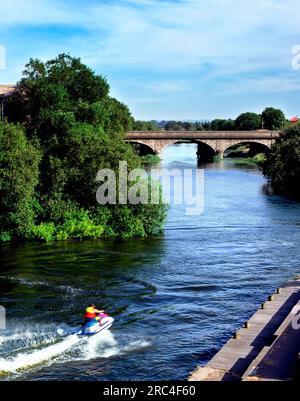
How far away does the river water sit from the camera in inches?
1041

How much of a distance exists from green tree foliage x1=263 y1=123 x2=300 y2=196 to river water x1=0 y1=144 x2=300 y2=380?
91.2 feet

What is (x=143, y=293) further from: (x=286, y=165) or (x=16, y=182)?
(x=286, y=165)

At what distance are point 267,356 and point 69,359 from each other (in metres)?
8.82

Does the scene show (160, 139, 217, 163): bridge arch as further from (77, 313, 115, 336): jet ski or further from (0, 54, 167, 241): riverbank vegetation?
(77, 313, 115, 336): jet ski

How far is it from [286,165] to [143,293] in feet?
188

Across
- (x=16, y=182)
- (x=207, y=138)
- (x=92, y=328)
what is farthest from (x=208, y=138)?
→ (x=92, y=328)

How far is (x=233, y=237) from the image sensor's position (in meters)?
53.4

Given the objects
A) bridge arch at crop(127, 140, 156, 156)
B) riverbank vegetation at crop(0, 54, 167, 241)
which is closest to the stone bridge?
bridge arch at crop(127, 140, 156, 156)

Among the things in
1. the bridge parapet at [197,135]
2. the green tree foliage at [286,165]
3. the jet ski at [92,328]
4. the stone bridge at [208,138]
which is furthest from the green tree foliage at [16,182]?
the bridge parapet at [197,135]

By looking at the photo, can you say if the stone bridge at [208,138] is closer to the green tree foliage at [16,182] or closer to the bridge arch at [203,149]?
the bridge arch at [203,149]

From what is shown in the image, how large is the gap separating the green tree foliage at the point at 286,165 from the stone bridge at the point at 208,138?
48.9 m
